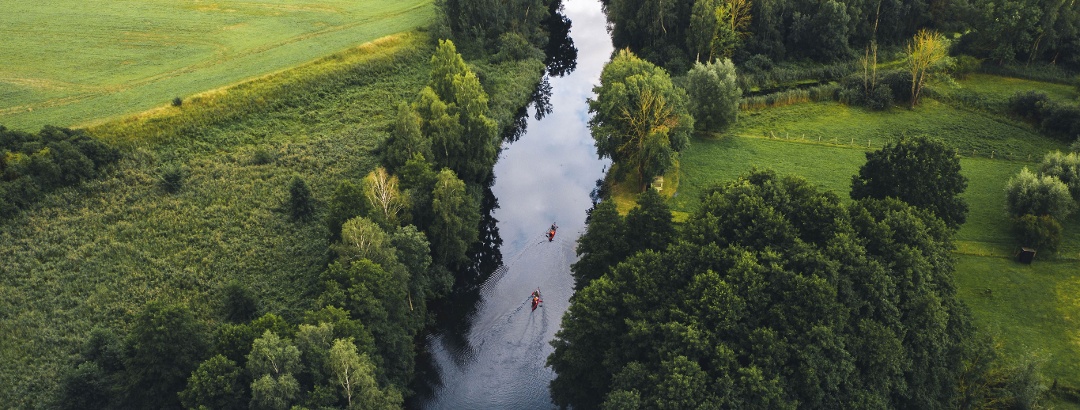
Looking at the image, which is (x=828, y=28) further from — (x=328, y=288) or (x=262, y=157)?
(x=328, y=288)

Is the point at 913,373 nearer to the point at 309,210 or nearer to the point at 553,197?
the point at 553,197

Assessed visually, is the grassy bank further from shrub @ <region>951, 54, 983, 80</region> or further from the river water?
shrub @ <region>951, 54, 983, 80</region>

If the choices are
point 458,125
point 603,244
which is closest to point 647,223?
point 603,244

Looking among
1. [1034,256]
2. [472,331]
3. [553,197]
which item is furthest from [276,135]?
[1034,256]

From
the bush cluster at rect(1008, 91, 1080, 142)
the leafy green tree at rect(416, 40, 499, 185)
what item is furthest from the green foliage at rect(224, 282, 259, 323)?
the bush cluster at rect(1008, 91, 1080, 142)

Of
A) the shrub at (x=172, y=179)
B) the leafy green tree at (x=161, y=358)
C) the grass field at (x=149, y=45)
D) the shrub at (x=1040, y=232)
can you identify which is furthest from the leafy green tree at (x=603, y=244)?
the grass field at (x=149, y=45)
